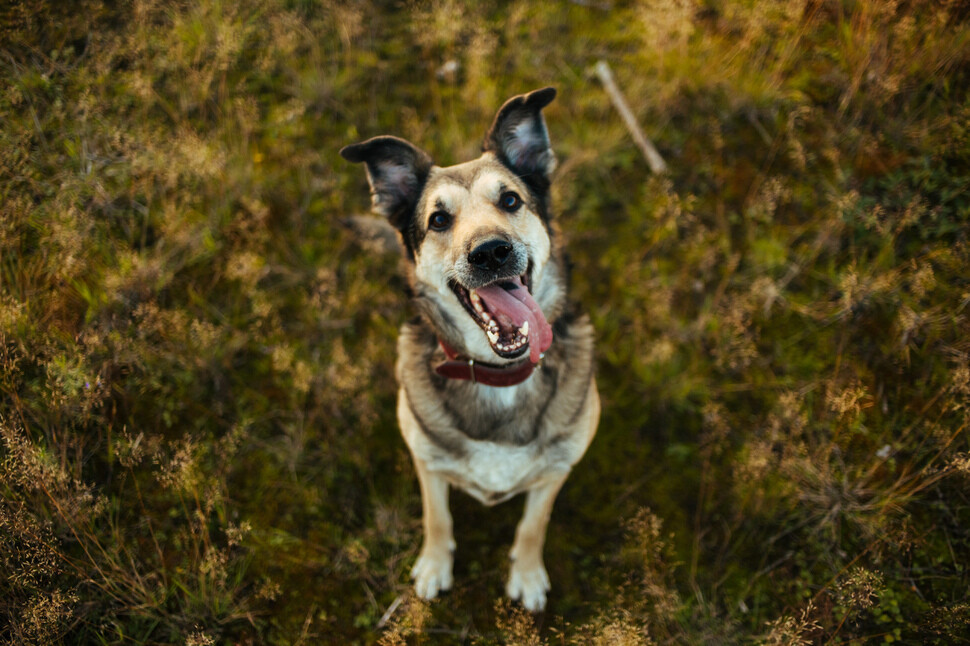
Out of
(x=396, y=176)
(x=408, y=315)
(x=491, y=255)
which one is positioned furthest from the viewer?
(x=408, y=315)

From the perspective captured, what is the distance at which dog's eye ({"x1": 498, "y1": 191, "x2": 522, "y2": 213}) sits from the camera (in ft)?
9.21

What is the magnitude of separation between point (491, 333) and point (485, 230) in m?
0.53

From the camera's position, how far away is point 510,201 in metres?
2.83

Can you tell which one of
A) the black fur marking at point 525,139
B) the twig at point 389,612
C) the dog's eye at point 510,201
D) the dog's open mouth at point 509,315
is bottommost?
the twig at point 389,612

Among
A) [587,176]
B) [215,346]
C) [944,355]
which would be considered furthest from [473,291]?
[944,355]

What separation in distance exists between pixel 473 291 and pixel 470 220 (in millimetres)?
379

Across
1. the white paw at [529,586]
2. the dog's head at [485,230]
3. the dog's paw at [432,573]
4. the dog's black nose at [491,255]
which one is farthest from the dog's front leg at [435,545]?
the dog's black nose at [491,255]

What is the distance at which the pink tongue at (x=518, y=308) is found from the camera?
104 inches

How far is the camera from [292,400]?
148 inches

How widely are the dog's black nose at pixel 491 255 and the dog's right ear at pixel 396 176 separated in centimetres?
77

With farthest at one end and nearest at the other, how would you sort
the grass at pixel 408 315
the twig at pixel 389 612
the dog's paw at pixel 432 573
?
1. the dog's paw at pixel 432 573
2. the twig at pixel 389 612
3. the grass at pixel 408 315

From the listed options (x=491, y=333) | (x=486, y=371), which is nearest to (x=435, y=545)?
(x=486, y=371)

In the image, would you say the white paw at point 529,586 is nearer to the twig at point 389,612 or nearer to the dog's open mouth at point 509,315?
the twig at point 389,612

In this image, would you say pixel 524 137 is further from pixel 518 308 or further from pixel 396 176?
pixel 518 308
